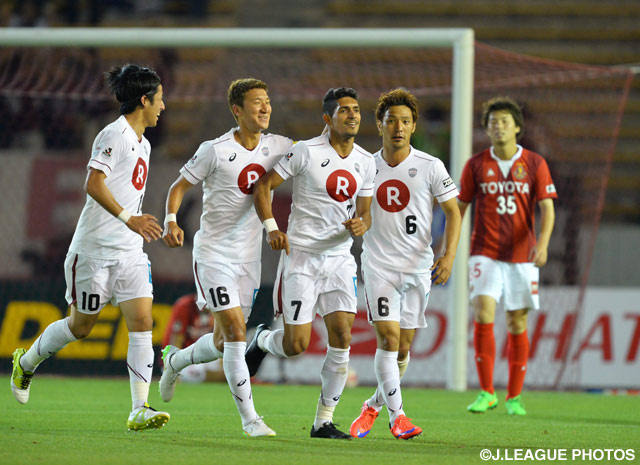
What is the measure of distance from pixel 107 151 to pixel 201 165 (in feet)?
1.75

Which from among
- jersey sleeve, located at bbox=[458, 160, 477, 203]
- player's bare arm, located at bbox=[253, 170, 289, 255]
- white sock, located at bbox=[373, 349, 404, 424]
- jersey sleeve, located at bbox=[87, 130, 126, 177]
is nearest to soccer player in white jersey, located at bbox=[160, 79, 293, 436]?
player's bare arm, located at bbox=[253, 170, 289, 255]

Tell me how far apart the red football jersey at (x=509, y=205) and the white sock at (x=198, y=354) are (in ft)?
7.74

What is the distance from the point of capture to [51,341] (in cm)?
631

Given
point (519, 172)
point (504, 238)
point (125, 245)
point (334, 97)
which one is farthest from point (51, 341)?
point (519, 172)

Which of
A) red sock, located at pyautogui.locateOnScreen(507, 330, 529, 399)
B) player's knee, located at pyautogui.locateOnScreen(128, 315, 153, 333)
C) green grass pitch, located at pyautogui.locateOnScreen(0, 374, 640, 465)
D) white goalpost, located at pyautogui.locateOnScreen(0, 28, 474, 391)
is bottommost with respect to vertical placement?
green grass pitch, located at pyautogui.locateOnScreen(0, 374, 640, 465)

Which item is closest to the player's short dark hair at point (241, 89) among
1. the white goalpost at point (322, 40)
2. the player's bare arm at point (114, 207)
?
the player's bare arm at point (114, 207)

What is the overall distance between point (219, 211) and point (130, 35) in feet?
15.1

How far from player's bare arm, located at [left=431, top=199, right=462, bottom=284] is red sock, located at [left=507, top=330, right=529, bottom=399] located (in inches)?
78.9

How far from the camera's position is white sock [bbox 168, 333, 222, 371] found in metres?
6.50

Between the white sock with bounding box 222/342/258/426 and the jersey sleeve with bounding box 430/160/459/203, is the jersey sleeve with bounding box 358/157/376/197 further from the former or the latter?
the white sock with bounding box 222/342/258/426

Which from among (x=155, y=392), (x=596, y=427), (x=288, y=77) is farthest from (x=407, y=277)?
(x=288, y=77)

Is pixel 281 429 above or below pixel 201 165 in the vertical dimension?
below

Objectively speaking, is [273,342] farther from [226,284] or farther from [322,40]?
[322,40]

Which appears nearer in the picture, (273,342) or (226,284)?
(226,284)
